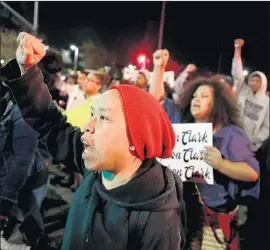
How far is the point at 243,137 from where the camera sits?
7.30 feet

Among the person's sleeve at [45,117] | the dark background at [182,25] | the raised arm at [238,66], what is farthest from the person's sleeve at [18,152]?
the raised arm at [238,66]

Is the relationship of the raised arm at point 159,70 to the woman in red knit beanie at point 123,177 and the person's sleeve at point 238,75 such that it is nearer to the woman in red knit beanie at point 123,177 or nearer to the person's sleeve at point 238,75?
the person's sleeve at point 238,75

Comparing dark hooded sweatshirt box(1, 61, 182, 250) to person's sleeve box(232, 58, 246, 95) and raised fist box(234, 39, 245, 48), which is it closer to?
raised fist box(234, 39, 245, 48)

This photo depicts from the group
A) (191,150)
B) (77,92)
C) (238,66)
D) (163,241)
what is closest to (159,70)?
(191,150)

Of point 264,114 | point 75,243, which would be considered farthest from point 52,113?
point 264,114

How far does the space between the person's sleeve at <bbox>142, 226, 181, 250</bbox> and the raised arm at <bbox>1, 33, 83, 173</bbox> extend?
0.43 meters

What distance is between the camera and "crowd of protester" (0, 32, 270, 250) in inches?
43.3

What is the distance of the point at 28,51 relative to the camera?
1.16 m

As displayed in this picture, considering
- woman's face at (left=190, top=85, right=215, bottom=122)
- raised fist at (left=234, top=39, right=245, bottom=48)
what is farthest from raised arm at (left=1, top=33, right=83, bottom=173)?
raised fist at (left=234, top=39, right=245, bottom=48)

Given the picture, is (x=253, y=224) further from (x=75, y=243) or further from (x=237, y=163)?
(x=75, y=243)

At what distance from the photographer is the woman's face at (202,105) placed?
2.22m

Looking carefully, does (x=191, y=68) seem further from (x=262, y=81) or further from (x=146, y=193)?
(x=146, y=193)

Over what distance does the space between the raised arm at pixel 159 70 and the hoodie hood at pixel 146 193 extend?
3.45ft

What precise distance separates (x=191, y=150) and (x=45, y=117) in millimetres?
Answer: 935
